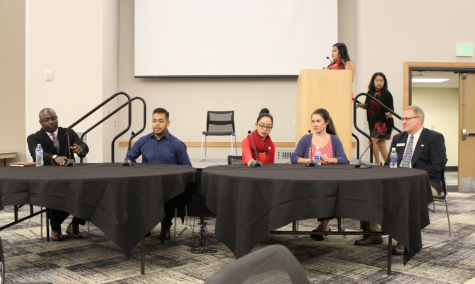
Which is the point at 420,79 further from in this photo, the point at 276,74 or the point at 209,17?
the point at 209,17

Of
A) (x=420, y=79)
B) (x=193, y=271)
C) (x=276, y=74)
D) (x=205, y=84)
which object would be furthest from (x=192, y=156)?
(x=420, y=79)

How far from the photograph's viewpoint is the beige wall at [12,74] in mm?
6113

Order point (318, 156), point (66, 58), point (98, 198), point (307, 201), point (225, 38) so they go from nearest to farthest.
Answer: point (307, 201), point (98, 198), point (318, 156), point (66, 58), point (225, 38)

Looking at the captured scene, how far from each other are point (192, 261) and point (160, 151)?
115 centimetres

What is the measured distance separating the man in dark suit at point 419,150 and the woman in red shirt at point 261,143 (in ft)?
3.35

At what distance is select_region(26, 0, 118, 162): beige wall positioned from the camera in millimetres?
5980

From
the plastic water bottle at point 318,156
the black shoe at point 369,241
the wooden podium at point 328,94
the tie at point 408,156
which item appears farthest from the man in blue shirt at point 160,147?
the tie at point 408,156

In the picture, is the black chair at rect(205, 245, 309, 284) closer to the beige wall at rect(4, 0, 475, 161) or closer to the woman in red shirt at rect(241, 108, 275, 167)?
the woman in red shirt at rect(241, 108, 275, 167)

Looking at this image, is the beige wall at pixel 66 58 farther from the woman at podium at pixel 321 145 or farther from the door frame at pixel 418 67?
the door frame at pixel 418 67

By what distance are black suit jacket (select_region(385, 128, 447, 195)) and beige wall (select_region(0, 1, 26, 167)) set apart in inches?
223

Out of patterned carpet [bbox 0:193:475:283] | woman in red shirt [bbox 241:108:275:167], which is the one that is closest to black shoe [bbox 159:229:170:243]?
patterned carpet [bbox 0:193:475:283]

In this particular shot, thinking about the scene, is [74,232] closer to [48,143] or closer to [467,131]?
[48,143]

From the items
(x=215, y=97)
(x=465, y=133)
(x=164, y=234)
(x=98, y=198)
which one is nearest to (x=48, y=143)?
(x=164, y=234)

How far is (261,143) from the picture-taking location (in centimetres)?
332
